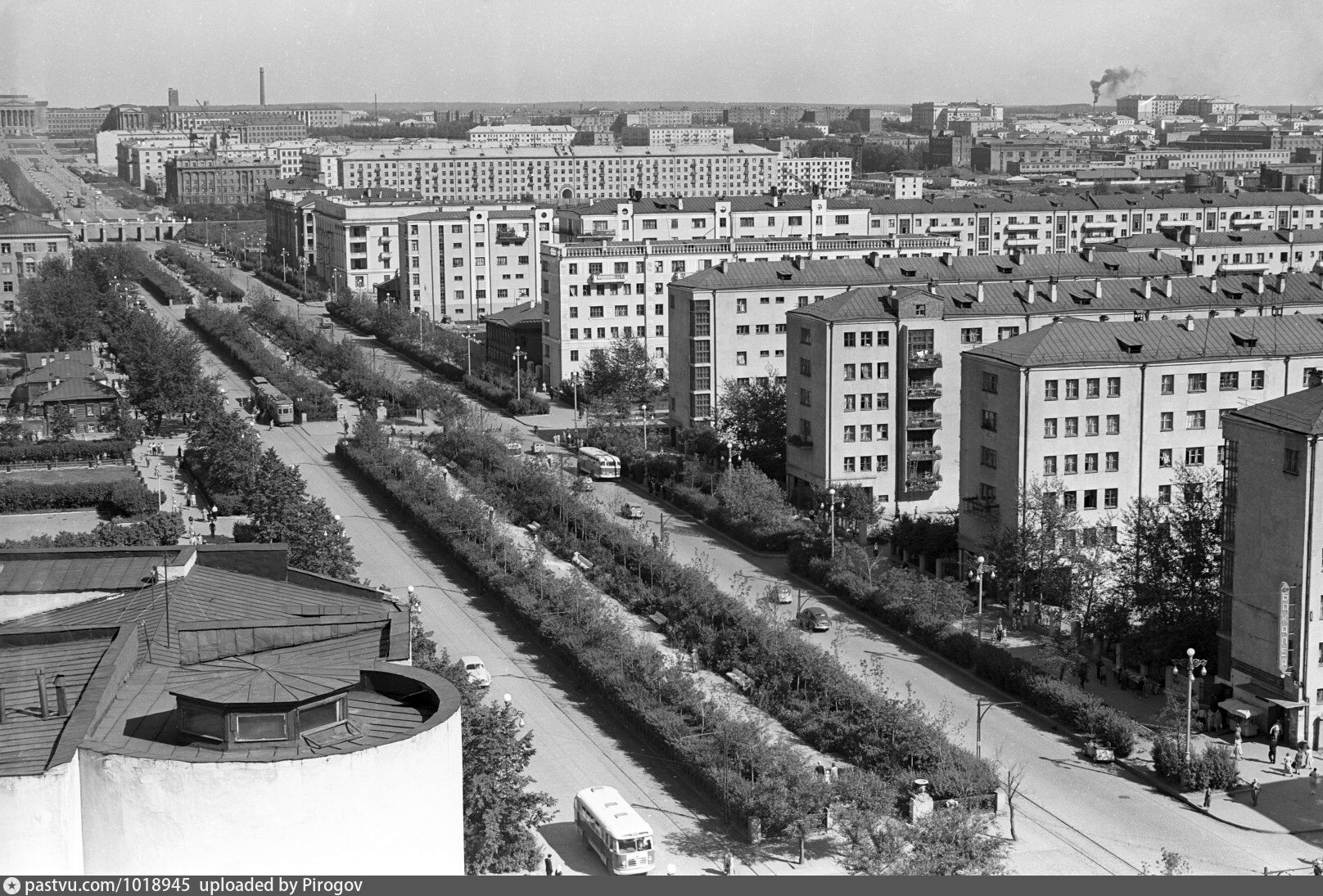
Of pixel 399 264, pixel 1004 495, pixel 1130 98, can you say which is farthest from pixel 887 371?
pixel 1130 98

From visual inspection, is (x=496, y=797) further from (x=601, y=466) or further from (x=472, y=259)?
(x=472, y=259)

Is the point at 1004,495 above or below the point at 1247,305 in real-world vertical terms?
below

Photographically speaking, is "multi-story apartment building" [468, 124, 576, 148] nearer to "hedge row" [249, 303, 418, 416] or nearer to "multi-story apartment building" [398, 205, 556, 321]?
"multi-story apartment building" [398, 205, 556, 321]

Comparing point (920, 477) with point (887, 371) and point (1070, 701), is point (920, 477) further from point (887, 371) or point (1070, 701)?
point (1070, 701)

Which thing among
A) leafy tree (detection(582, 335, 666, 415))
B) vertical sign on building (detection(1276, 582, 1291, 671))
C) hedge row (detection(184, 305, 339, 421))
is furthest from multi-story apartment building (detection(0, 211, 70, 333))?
vertical sign on building (detection(1276, 582, 1291, 671))

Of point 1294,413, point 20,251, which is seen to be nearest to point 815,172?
point 20,251

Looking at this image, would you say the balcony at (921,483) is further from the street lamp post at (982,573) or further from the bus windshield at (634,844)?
the bus windshield at (634,844)
